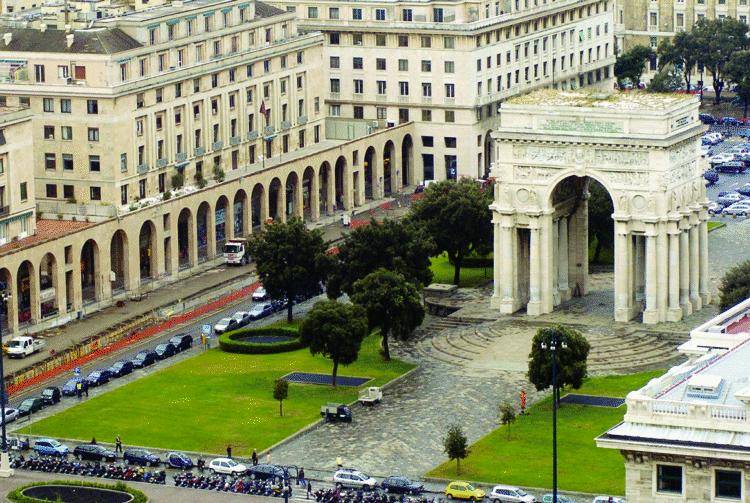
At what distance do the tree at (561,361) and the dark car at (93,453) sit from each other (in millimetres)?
33741

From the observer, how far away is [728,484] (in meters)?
121

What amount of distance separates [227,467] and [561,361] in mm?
29543

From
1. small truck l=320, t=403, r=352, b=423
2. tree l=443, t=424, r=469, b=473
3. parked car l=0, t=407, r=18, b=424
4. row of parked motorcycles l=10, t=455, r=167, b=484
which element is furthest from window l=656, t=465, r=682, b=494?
parked car l=0, t=407, r=18, b=424

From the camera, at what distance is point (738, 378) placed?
428 feet

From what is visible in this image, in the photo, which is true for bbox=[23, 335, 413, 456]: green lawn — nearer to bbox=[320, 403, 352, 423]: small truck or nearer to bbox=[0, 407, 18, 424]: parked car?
bbox=[320, 403, 352, 423]: small truck

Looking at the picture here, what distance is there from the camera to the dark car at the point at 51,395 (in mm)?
191125

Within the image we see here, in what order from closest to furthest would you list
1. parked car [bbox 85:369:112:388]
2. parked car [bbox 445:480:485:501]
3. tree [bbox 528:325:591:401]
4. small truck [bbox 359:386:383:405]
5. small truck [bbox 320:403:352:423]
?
parked car [bbox 445:480:485:501] < tree [bbox 528:325:591:401] < small truck [bbox 320:403:352:423] < small truck [bbox 359:386:383:405] < parked car [bbox 85:369:112:388]

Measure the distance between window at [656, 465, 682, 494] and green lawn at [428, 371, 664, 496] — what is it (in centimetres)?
4108

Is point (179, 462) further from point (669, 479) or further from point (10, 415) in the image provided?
point (669, 479)

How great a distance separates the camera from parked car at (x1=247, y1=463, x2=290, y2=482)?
169 meters

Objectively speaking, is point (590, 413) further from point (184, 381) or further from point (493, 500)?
point (184, 381)

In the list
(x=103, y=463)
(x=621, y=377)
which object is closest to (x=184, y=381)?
(x=103, y=463)

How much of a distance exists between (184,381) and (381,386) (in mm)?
16900

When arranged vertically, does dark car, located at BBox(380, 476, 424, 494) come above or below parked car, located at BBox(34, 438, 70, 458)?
below
